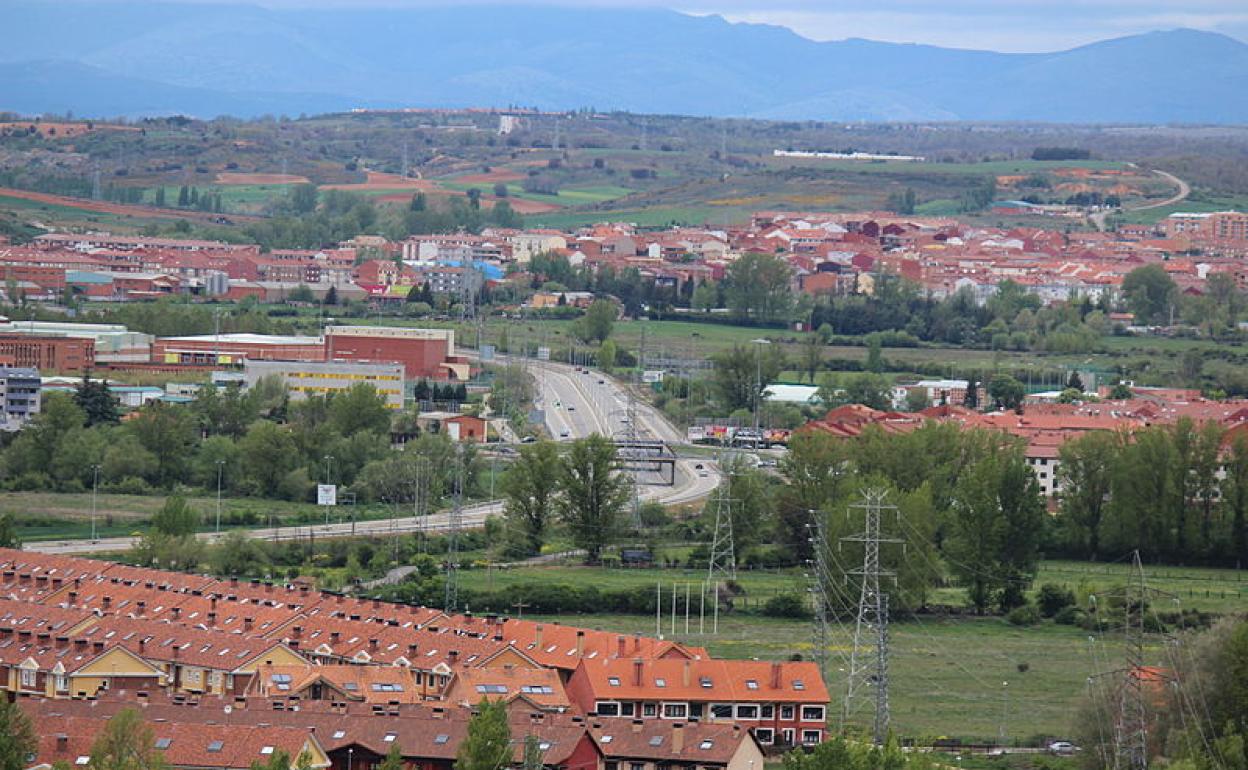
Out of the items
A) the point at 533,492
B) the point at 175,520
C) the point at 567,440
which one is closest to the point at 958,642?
the point at 533,492

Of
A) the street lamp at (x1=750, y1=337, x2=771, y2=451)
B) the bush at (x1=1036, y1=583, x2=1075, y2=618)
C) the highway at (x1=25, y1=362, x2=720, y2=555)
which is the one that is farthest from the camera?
the street lamp at (x1=750, y1=337, x2=771, y2=451)

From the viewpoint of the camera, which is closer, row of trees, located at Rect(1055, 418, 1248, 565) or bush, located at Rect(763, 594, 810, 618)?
bush, located at Rect(763, 594, 810, 618)

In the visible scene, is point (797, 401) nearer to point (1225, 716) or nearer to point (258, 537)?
point (258, 537)

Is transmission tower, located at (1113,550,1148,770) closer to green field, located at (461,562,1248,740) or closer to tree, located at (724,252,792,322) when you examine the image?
green field, located at (461,562,1248,740)

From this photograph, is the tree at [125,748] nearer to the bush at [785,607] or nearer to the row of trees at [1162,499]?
the bush at [785,607]

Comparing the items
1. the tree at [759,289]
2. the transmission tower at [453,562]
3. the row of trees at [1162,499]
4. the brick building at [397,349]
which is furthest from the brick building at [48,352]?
the row of trees at [1162,499]

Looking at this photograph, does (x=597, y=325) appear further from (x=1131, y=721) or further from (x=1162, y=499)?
(x=1131, y=721)

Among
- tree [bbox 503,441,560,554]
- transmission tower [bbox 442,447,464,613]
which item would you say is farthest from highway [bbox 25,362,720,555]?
tree [bbox 503,441,560,554]
